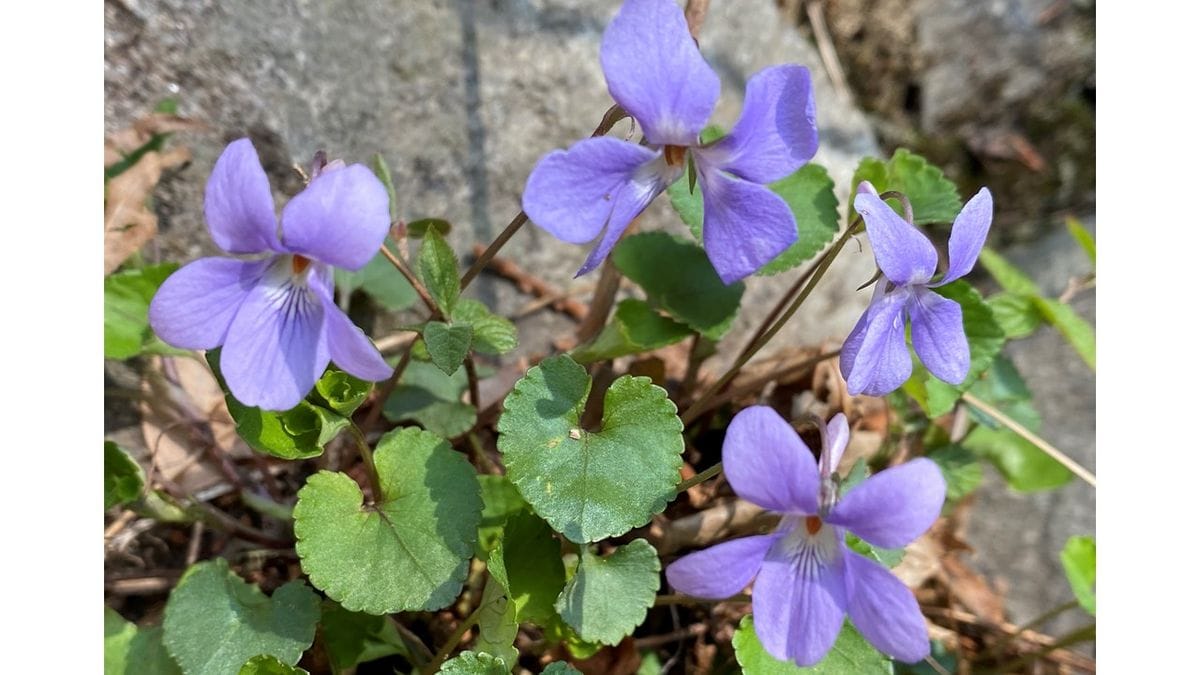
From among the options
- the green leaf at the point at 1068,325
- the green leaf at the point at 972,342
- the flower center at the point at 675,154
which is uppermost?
the flower center at the point at 675,154

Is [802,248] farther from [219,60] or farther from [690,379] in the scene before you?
[219,60]

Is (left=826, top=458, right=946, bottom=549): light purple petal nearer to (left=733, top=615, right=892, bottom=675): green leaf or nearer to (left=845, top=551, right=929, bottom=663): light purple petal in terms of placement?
(left=845, top=551, right=929, bottom=663): light purple petal

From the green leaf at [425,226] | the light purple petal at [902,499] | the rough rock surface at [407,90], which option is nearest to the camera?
the light purple petal at [902,499]

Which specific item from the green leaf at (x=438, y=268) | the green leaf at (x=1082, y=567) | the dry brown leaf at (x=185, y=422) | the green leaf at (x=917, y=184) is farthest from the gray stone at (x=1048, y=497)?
the dry brown leaf at (x=185, y=422)

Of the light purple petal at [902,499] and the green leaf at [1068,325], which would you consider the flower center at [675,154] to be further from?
the green leaf at [1068,325]

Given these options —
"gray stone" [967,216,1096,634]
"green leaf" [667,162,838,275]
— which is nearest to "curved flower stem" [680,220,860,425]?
"green leaf" [667,162,838,275]

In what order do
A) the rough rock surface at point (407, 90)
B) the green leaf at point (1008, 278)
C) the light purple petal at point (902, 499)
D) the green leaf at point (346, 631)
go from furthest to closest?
the green leaf at point (1008, 278) < the rough rock surface at point (407, 90) < the green leaf at point (346, 631) < the light purple petal at point (902, 499)

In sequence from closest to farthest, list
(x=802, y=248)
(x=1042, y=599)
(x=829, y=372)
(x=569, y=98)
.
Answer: (x=802, y=248) → (x=829, y=372) → (x=569, y=98) → (x=1042, y=599)

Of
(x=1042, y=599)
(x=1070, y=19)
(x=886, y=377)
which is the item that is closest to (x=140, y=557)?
(x=886, y=377)
